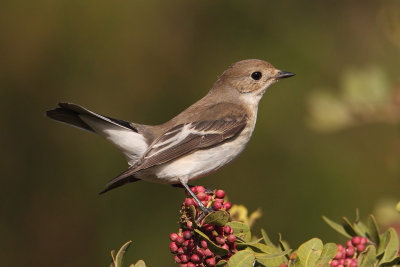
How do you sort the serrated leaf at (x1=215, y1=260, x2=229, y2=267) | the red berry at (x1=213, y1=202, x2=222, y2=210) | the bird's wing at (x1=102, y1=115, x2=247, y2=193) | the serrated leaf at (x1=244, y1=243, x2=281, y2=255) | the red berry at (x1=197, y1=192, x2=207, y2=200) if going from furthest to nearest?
1. the bird's wing at (x1=102, y1=115, x2=247, y2=193)
2. the red berry at (x1=197, y1=192, x2=207, y2=200)
3. the red berry at (x1=213, y1=202, x2=222, y2=210)
4. the serrated leaf at (x1=244, y1=243, x2=281, y2=255)
5. the serrated leaf at (x1=215, y1=260, x2=229, y2=267)

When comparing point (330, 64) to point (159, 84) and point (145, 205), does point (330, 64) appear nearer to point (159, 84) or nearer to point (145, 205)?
point (159, 84)

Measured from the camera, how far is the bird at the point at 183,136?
13.3ft

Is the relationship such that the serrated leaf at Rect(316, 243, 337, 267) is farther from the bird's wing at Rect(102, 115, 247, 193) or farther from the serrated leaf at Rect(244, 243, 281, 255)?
the bird's wing at Rect(102, 115, 247, 193)

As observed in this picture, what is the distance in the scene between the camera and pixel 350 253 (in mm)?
2832

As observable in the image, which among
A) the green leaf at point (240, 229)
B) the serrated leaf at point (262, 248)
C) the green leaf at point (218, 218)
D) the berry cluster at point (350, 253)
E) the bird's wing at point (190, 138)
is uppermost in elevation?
the bird's wing at point (190, 138)

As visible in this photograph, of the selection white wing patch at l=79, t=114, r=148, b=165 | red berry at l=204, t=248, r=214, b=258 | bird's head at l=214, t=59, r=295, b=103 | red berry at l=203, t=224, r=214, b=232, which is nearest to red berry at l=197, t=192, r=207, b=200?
red berry at l=203, t=224, r=214, b=232

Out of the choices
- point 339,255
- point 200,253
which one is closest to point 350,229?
point 339,255

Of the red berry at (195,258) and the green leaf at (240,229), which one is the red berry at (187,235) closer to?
the red berry at (195,258)

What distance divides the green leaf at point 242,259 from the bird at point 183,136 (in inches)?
53.0

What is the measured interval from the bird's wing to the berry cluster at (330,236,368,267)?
1.49 m

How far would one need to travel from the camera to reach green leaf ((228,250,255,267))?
2457mm

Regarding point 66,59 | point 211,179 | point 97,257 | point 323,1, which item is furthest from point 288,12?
point 97,257

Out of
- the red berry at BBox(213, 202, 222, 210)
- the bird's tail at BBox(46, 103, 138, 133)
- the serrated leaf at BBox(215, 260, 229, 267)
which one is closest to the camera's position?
the serrated leaf at BBox(215, 260, 229, 267)

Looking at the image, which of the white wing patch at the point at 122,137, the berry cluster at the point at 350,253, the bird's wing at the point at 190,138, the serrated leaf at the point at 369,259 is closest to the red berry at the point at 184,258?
the berry cluster at the point at 350,253
